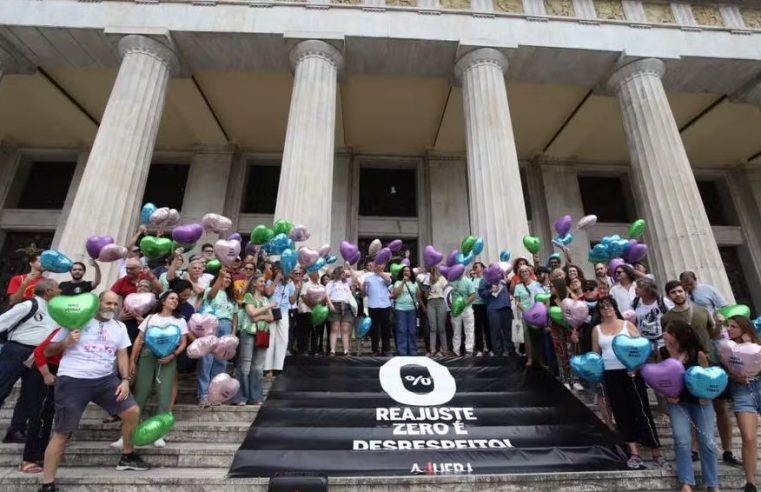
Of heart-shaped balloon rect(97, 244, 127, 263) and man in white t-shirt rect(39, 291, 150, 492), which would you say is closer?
man in white t-shirt rect(39, 291, 150, 492)

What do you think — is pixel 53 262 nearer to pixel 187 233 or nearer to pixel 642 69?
pixel 187 233

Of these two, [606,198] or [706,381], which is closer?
[706,381]

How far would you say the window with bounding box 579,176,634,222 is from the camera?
17078 millimetres

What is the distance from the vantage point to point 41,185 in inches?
639

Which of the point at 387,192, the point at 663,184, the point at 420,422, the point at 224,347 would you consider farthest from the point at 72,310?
the point at 387,192

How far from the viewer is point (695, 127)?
591 inches

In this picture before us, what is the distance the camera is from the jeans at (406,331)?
7215mm

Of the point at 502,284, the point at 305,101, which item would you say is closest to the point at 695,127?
the point at 502,284

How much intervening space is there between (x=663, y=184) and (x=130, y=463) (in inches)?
458

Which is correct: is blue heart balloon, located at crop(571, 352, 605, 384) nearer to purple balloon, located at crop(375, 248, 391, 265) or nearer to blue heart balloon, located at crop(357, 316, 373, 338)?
blue heart balloon, located at crop(357, 316, 373, 338)

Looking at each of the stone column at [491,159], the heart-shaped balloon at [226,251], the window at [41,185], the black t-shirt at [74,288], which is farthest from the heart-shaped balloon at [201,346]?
the window at [41,185]

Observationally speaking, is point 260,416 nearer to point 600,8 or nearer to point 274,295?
point 274,295

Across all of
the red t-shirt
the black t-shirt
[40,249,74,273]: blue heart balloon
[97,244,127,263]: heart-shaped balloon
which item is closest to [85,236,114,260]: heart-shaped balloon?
[97,244,127,263]: heart-shaped balloon

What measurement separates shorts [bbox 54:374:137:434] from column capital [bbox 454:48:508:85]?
10.6 meters
